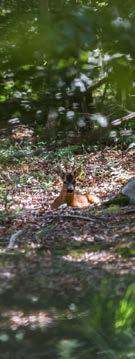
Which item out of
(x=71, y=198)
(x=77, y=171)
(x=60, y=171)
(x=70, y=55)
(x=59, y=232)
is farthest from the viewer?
(x=60, y=171)

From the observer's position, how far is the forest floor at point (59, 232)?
4.75 meters

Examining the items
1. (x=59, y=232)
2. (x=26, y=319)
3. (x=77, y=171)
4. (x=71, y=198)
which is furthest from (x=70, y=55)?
(x=77, y=171)

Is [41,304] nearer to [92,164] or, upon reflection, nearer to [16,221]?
[16,221]

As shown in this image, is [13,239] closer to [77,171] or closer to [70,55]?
[77,171]

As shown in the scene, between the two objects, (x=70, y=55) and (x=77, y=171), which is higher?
(x=70, y=55)

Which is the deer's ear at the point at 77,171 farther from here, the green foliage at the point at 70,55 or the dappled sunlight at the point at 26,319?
the green foliage at the point at 70,55

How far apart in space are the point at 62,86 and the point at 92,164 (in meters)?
8.99

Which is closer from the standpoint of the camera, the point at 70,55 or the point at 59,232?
the point at 70,55

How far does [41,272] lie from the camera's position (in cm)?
491

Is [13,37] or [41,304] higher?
[13,37]

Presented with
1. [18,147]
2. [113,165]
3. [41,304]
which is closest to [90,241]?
[41,304]

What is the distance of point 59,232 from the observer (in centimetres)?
614

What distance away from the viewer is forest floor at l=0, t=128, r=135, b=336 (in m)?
4.75

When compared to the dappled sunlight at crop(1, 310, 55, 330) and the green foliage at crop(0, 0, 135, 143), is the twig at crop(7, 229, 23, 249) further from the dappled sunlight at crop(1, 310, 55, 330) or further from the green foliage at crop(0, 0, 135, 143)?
the green foliage at crop(0, 0, 135, 143)
